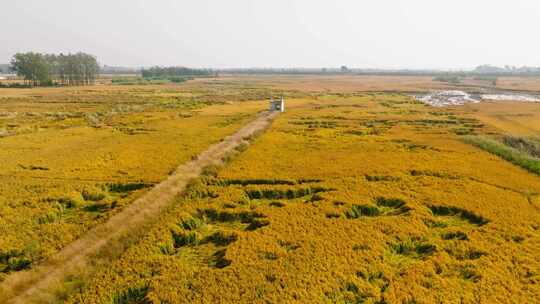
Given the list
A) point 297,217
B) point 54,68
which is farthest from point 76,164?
point 54,68

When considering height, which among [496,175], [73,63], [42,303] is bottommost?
[42,303]

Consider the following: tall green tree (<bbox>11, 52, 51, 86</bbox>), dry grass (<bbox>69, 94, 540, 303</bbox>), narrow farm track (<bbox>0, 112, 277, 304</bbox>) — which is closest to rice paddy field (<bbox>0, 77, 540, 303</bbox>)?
dry grass (<bbox>69, 94, 540, 303</bbox>)

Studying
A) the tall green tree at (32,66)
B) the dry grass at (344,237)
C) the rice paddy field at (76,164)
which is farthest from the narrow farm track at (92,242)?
the tall green tree at (32,66)

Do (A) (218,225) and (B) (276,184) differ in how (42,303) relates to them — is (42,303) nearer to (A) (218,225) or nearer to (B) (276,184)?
(A) (218,225)

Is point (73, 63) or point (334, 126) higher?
point (73, 63)

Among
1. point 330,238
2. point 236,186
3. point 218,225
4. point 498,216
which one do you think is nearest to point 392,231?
point 330,238

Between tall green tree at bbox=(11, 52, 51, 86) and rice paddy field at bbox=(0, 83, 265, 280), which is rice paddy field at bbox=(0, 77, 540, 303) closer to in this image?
rice paddy field at bbox=(0, 83, 265, 280)

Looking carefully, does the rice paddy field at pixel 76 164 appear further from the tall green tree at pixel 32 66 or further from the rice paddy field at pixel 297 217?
the tall green tree at pixel 32 66
